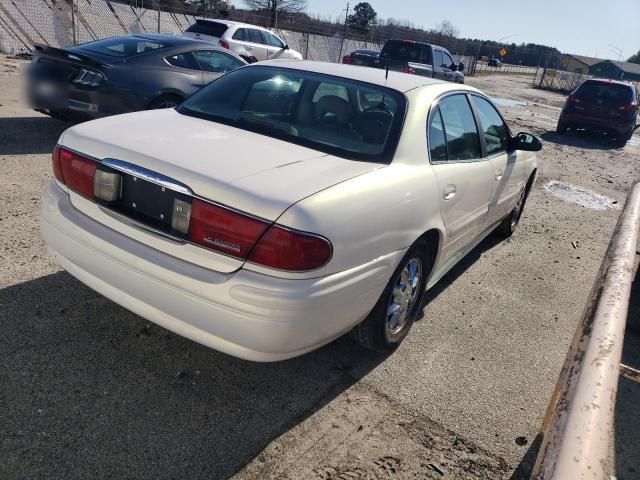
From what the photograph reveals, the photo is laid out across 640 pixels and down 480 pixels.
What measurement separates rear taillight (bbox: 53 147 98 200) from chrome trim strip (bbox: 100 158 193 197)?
14cm

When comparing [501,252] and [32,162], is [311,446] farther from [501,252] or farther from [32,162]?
[32,162]

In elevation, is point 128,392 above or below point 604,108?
below

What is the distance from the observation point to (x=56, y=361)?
9.00ft

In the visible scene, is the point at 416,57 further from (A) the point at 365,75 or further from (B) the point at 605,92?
(A) the point at 365,75

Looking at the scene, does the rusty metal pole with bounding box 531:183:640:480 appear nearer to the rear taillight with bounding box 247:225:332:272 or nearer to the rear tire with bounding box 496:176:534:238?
the rear taillight with bounding box 247:225:332:272

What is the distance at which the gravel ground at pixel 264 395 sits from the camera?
230cm

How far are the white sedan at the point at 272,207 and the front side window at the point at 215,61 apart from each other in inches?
159

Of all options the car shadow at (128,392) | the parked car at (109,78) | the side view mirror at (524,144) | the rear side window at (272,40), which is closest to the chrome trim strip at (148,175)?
the car shadow at (128,392)

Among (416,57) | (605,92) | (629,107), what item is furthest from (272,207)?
(416,57)

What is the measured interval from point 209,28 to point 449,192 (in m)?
12.3

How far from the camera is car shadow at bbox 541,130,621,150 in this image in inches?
543

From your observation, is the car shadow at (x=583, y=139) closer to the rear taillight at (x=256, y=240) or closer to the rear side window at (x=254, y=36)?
the rear side window at (x=254, y=36)

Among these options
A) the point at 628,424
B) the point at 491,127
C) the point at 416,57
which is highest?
the point at 416,57

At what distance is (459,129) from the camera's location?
12.2 ft
